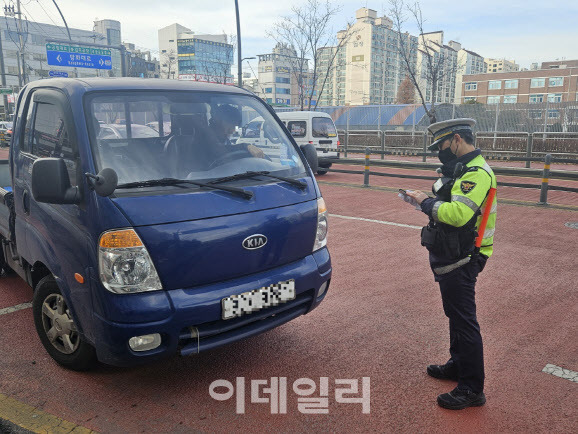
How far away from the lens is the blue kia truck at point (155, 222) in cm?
265

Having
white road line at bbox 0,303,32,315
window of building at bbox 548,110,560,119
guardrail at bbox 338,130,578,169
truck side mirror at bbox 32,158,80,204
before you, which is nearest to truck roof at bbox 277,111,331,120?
guardrail at bbox 338,130,578,169

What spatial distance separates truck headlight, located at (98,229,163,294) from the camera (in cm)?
260

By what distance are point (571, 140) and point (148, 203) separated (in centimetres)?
2000

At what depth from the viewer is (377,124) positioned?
27984 mm

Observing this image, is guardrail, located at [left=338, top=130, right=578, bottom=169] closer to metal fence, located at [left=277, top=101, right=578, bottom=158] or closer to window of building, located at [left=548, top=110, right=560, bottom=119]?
metal fence, located at [left=277, top=101, right=578, bottom=158]

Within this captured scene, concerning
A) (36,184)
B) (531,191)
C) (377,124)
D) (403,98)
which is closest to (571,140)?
(531,191)

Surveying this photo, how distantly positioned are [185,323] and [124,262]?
1.58ft

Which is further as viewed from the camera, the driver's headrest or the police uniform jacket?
the driver's headrest

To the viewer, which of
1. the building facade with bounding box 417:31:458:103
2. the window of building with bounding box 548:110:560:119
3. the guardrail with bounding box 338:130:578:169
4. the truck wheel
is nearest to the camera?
the truck wheel

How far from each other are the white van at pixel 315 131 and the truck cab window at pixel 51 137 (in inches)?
494

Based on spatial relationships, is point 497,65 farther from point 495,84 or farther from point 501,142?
point 501,142

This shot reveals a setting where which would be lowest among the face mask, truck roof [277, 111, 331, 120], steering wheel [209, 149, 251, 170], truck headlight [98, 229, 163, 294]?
truck headlight [98, 229, 163, 294]

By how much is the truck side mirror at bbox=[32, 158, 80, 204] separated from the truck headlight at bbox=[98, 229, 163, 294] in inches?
16.4

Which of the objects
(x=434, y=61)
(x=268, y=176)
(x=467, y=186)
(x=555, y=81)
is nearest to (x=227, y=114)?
(x=268, y=176)
